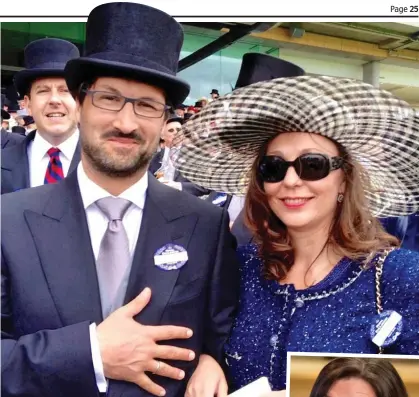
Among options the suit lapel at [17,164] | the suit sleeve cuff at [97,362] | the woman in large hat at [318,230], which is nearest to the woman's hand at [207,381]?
the woman in large hat at [318,230]

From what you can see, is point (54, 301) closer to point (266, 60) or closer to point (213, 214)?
point (213, 214)

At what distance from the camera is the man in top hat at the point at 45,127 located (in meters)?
0.97

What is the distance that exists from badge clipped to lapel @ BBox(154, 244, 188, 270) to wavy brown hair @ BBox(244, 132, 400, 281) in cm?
13

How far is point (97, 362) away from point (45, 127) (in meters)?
0.60

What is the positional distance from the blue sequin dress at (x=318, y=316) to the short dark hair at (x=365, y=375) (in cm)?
2

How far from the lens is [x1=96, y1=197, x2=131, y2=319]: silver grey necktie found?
69 centimetres

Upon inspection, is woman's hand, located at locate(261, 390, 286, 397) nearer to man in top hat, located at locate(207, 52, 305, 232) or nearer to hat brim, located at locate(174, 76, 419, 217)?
hat brim, located at locate(174, 76, 419, 217)

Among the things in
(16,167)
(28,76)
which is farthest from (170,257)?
(28,76)

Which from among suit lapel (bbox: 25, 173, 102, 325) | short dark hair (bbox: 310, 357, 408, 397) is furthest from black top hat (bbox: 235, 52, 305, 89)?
short dark hair (bbox: 310, 357, 408, 397)

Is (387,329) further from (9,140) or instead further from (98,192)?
(9,140)

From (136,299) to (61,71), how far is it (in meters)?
0.57

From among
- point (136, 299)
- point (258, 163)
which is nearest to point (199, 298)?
point (136, 299)

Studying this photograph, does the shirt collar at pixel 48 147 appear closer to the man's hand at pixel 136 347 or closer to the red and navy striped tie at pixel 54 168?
the red and navy striped tie at pixel 54 168

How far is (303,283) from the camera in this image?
0.74 m
